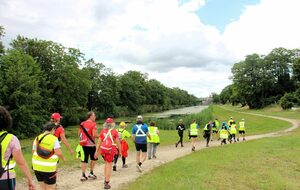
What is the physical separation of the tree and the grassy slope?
28321 millimetres

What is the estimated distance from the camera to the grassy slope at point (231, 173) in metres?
10.5

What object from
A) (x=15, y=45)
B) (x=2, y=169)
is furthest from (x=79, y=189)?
(x=15, y=45)

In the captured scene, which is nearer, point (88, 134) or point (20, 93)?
point (88, 134)

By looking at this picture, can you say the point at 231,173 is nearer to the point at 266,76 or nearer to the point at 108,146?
the point at 108,146

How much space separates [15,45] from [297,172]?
4480 centimetres

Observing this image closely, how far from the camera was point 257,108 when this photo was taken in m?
96.9

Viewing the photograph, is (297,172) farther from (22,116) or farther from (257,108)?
(257,108)

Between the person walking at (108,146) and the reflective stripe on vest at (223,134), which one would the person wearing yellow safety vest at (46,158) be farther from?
the reflective stripe on vest at (223,134)

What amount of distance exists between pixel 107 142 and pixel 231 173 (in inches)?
208

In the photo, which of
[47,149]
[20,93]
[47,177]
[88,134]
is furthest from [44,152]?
[20,93]

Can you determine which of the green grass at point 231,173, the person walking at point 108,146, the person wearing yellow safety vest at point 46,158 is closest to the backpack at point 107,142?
the person walking at point 108,146

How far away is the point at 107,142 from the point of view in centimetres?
969

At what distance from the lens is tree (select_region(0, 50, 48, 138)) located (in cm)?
3797

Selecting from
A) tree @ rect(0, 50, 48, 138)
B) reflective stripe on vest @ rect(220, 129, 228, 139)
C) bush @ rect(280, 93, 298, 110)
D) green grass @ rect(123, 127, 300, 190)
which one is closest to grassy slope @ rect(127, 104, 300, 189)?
green grass @ rect(123, 127, 300, 190)
